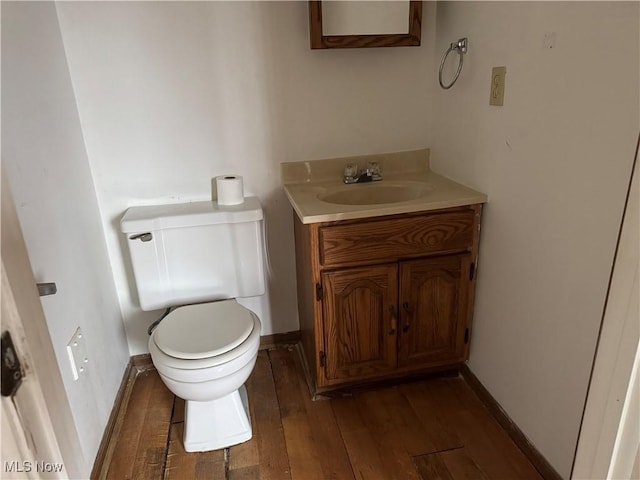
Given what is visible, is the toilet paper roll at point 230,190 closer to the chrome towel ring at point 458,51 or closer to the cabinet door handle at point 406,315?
the cabinet door handle at point 406,315

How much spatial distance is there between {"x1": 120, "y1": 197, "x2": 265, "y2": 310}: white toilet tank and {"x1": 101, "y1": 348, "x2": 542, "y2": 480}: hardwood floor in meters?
0.46

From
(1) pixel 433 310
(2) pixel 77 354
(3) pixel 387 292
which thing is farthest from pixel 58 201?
(1) pixel 433 310

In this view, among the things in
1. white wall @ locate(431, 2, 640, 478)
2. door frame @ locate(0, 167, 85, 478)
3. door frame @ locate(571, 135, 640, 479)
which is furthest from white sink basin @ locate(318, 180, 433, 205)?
door frame @ locate(0, 167, 85, 478)

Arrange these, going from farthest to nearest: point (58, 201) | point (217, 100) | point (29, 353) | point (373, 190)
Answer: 1. point (373, 190)
2. point (217, 100)
3. point (58, 201)
4. point (29, 353)

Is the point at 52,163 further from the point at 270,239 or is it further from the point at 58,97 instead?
the point at 270,239

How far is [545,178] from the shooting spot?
4.39ft

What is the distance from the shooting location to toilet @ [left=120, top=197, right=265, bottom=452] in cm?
152

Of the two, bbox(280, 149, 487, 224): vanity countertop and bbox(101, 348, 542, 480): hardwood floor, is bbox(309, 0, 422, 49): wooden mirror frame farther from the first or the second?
bbox(101, 348, 542, 480): hardwood floor

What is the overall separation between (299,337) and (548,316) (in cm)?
121

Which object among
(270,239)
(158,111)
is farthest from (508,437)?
(158,111)

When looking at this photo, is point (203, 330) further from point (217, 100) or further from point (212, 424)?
point (217, 100)

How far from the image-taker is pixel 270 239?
208cm

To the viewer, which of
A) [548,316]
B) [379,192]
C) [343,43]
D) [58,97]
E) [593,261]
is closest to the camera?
[593,261]

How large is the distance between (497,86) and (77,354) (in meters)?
1.65
